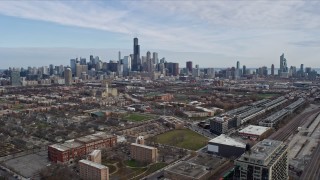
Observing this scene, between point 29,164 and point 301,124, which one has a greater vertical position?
point 301,124

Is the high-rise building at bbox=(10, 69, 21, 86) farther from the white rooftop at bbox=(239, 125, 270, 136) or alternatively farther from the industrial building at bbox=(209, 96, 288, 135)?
the white rooftop at bbox=(239, 125, 270, 136)

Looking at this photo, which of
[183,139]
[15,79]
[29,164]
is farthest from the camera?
[15,79]

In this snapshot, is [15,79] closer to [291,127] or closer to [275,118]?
[275,118]

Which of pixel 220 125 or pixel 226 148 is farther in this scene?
pixel 220 125

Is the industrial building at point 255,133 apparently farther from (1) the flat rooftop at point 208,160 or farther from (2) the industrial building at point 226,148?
(1) the flat rooftop at point 208,160

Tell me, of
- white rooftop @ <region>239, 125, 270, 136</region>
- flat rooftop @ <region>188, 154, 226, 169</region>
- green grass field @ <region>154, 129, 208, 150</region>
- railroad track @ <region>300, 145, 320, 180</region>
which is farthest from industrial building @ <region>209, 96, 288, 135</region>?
railroad track @ <region>300, 145, 320, 180</region>

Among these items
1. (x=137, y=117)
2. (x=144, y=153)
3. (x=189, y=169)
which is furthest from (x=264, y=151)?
(x=137, y=117)

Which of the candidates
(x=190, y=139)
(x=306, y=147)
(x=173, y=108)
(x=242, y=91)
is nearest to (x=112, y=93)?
(x=173, y=108)
